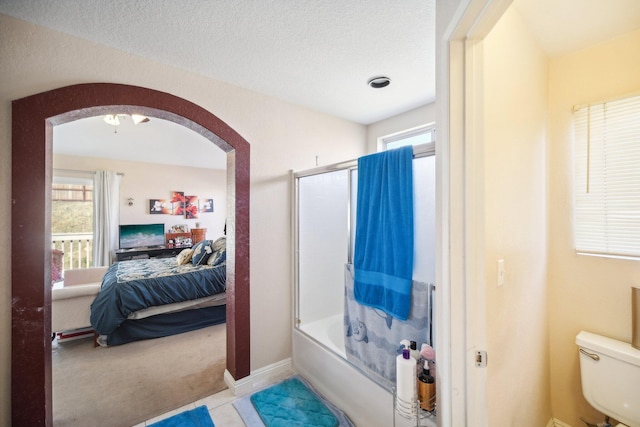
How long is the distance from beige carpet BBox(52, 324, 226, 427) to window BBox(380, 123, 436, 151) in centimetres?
283

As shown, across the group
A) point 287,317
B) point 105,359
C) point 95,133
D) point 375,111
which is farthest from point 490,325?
point 95,133

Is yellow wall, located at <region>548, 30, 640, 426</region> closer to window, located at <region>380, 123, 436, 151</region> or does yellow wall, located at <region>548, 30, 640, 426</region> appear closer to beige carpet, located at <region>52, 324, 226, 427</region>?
window, located at <region>380, 123, 436, 151</region>

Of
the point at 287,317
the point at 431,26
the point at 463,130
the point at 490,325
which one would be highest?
the point at 431,26

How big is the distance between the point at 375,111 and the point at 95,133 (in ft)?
12.4

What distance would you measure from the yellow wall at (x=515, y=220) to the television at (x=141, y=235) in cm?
600

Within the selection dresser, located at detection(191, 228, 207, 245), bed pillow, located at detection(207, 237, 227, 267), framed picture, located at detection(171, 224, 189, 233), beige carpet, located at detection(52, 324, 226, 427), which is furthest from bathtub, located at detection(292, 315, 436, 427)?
framed picture, located at detection(171, 224, 189, 233)

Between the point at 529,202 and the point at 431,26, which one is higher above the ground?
the point at 431,26

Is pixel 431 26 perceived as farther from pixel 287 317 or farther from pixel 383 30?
pixel 287 317

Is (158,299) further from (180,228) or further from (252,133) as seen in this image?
(180,228)

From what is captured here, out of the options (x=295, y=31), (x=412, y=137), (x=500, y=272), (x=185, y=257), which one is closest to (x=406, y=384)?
(x=500, y=272)

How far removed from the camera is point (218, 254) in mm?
3605

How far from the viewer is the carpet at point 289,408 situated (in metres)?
1.69

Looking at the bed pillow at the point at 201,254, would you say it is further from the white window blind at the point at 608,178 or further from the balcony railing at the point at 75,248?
the white window blind at the point at 608,178

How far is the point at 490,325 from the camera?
1.03 m
